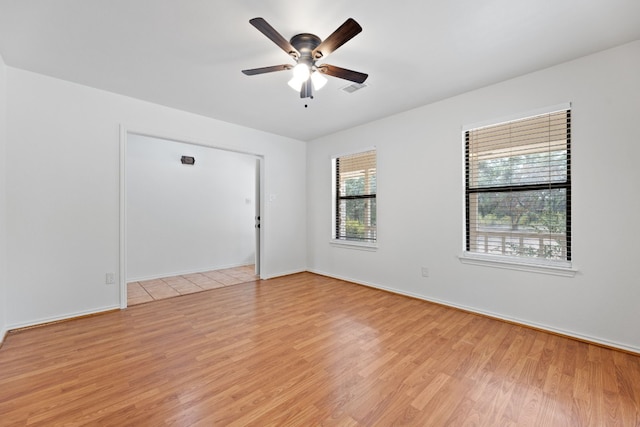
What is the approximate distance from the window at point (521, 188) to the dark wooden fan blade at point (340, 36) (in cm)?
219

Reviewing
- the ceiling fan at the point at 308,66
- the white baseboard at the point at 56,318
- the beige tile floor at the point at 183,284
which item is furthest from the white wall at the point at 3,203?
the ceiling fan at the point at 308,66

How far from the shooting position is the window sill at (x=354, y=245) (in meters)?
4.33

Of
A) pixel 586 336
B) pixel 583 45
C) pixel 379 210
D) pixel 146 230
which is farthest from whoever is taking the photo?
pixel 146 230

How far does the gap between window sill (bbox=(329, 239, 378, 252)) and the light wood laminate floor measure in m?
1.32

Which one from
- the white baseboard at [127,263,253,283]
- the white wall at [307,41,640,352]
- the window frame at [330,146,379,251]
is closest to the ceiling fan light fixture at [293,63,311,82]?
the white wall at [307,41,640,352]

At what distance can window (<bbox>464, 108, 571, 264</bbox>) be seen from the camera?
2695 millimetres

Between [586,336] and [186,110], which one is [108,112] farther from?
[586,336]

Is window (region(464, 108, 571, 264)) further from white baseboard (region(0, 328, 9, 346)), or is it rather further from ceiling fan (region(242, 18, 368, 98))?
white baseboard (region(0, 328, 9, 346))

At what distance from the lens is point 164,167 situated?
5008 mm

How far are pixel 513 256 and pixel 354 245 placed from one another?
2.24m

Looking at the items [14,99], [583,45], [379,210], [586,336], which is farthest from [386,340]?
[14,99]

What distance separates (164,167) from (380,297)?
4.42m

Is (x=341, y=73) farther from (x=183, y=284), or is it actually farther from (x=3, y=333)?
(x=183, y=284)

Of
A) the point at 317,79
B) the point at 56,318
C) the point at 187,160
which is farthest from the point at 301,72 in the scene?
the point at 187,160
